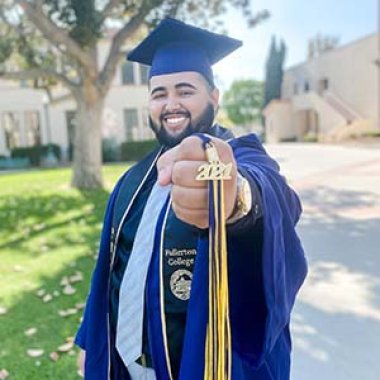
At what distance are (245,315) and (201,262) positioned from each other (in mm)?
175

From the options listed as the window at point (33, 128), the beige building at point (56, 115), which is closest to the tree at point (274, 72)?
the beige building at point (56, 115)

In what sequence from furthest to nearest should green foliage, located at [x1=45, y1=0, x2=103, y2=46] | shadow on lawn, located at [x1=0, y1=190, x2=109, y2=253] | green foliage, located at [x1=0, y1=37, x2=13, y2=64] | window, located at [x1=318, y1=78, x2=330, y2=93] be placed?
window, located at [x1=318, y1=78, x2=330, y2=93] < green foliage, located at [x1=0, y1=37, x2=13, y2=64] < green foliage, located at [x1=45, y1=0, x2=103, y2=46] < shadow on lawn, located at [x1=0, y1=190, x2=109, y2=253]

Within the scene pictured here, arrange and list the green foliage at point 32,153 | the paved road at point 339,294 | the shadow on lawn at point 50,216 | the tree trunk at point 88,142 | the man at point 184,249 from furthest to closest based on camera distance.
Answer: the green foliage at point 32,153 < the tree trunk at point 88,142 < the shadow on lawn at point 50,216 < the paved road at point 339,294 < the man at point 184,249

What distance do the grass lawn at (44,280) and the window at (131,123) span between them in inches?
685

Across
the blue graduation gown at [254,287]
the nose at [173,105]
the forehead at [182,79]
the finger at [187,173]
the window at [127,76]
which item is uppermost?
the window at [127,76]

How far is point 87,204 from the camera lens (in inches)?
367

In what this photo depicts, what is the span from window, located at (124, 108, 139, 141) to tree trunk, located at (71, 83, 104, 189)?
1528cm

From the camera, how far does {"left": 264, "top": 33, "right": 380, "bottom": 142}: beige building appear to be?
31781 millimetres

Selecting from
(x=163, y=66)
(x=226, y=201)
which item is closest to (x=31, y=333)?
(x=163, y=66)

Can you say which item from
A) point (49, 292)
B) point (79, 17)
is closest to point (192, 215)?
point (49, 292)

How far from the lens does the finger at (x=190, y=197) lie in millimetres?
878

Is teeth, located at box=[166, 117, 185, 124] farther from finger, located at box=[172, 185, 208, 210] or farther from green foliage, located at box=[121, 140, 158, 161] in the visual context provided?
green foliage, located at box=[121, 140, 158, 161]

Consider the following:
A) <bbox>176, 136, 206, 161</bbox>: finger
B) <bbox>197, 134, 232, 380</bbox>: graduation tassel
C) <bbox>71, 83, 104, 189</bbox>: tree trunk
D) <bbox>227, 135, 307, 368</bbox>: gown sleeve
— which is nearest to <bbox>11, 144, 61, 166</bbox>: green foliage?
<bbox>71, 83, 104, 189</bbox>: tree trunk

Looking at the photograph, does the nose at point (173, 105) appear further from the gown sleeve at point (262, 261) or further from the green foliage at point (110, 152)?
the green foliage at point (110, 152)
